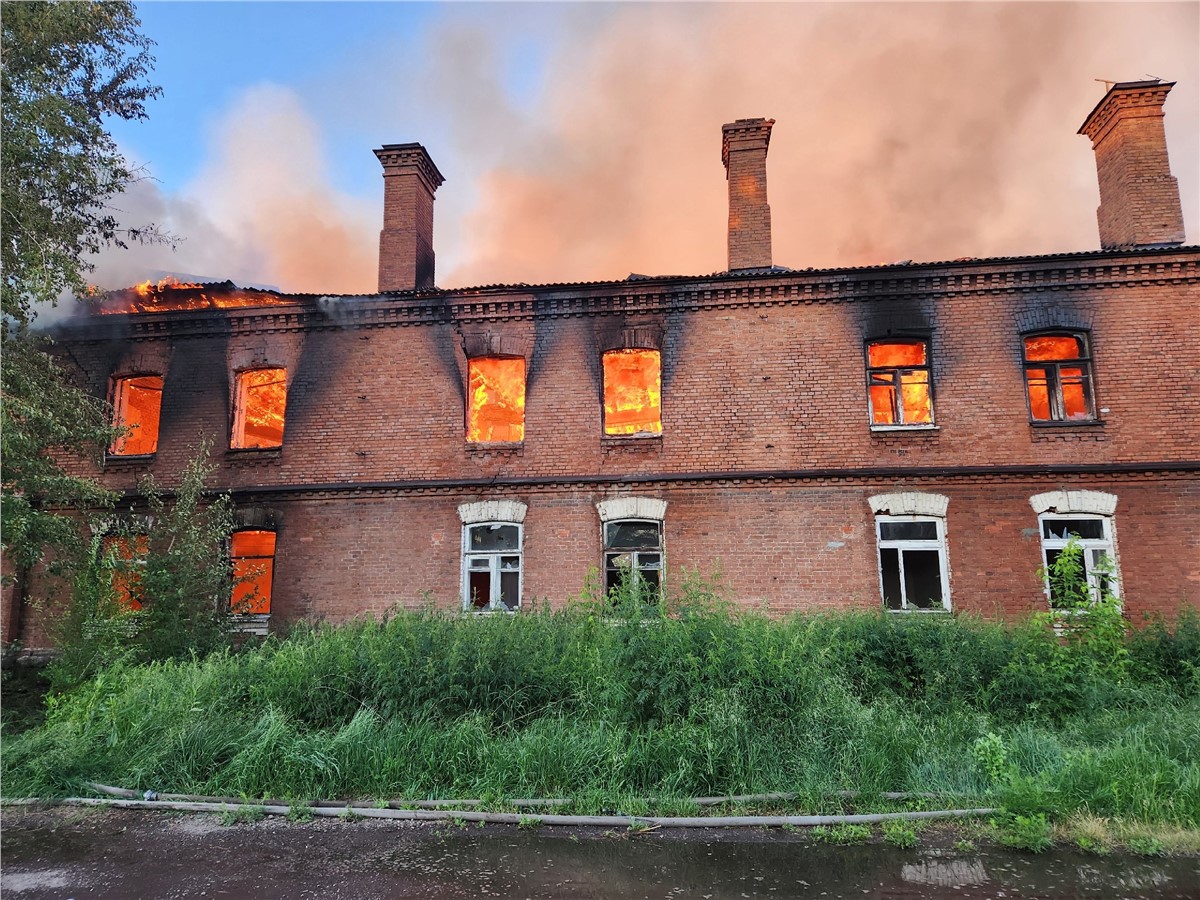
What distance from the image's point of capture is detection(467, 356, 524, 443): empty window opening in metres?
13.9

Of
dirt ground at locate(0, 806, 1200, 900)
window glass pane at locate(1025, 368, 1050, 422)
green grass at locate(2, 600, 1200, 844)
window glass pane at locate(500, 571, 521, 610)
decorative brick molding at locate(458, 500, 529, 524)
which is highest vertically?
window glass pane at locate(1025, 368, 1050, 422)

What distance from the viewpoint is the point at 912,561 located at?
1245 centimetres

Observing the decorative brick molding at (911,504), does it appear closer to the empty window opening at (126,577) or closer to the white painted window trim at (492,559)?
the white painted window trim at (492,559)

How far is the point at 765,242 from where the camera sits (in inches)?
574

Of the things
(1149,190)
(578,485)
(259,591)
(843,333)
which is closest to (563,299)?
(578,485)

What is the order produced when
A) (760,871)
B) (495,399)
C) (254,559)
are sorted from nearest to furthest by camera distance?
(760,871), (254,559), (495,399)

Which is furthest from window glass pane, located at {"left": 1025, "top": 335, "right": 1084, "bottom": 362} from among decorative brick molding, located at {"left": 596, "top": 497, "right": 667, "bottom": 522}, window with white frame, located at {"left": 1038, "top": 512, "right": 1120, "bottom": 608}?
decorative brick molding, located at {"left": 596, "top": 497, "right": 667, "bottom": 522}

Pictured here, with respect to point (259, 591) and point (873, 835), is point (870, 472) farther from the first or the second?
point (259, 591)

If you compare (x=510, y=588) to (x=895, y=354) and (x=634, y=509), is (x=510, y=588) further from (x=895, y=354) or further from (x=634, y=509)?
(x=895, y=354)

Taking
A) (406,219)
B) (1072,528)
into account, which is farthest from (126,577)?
(1072,528)

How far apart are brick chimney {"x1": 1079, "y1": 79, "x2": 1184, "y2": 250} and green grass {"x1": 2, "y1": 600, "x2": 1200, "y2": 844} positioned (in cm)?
939

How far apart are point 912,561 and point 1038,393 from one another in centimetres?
389

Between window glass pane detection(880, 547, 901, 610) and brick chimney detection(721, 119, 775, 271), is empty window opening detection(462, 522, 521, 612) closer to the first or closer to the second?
window glass pane detection(880, 547, 901, 610)

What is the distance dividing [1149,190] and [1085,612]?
9325mm
